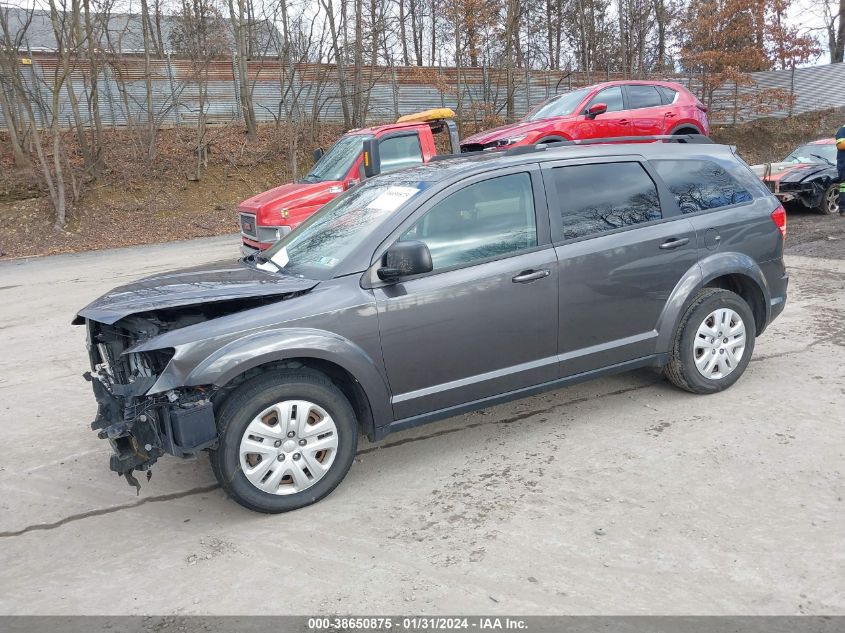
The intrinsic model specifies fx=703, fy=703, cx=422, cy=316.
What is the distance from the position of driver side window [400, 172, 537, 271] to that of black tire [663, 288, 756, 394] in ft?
4.40

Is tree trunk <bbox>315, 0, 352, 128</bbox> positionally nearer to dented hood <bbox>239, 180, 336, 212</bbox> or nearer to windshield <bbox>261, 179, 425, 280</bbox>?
dented hood <bbox>239, 180, 336, 212</bbox>

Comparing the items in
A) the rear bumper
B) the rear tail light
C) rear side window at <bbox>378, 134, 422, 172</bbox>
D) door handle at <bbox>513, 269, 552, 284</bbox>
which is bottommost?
the rear bumper

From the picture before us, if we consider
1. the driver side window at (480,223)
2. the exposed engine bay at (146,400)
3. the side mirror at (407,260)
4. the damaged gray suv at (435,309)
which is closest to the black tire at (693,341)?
the damaged gray suv at (435,309)

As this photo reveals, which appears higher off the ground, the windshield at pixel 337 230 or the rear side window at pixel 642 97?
the rear side window at pixel 642 97

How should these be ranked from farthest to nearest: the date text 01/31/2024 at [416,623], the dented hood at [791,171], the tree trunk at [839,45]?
the tree trunk at [839,45]
the dented hood at [791,171]
the date text 01/31/2024 at [416,623]

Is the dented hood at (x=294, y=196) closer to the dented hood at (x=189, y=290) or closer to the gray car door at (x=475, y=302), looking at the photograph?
the dented hood at (x=189, y=290)

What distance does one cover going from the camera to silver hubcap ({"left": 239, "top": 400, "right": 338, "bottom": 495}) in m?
3.61

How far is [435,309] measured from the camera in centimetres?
400

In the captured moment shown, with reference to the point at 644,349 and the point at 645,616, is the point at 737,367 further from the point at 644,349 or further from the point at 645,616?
the point at 645,616

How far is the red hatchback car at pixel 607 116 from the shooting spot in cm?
1077

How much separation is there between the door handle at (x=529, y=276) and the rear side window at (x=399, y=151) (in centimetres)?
610

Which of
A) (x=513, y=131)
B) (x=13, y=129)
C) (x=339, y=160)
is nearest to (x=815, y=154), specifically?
(x=513, y=131)

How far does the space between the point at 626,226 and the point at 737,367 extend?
1382 millimetres

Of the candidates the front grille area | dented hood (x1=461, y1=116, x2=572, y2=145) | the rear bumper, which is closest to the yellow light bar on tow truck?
dented hood (x1=461, y1=116, x2=572, y2=145)
